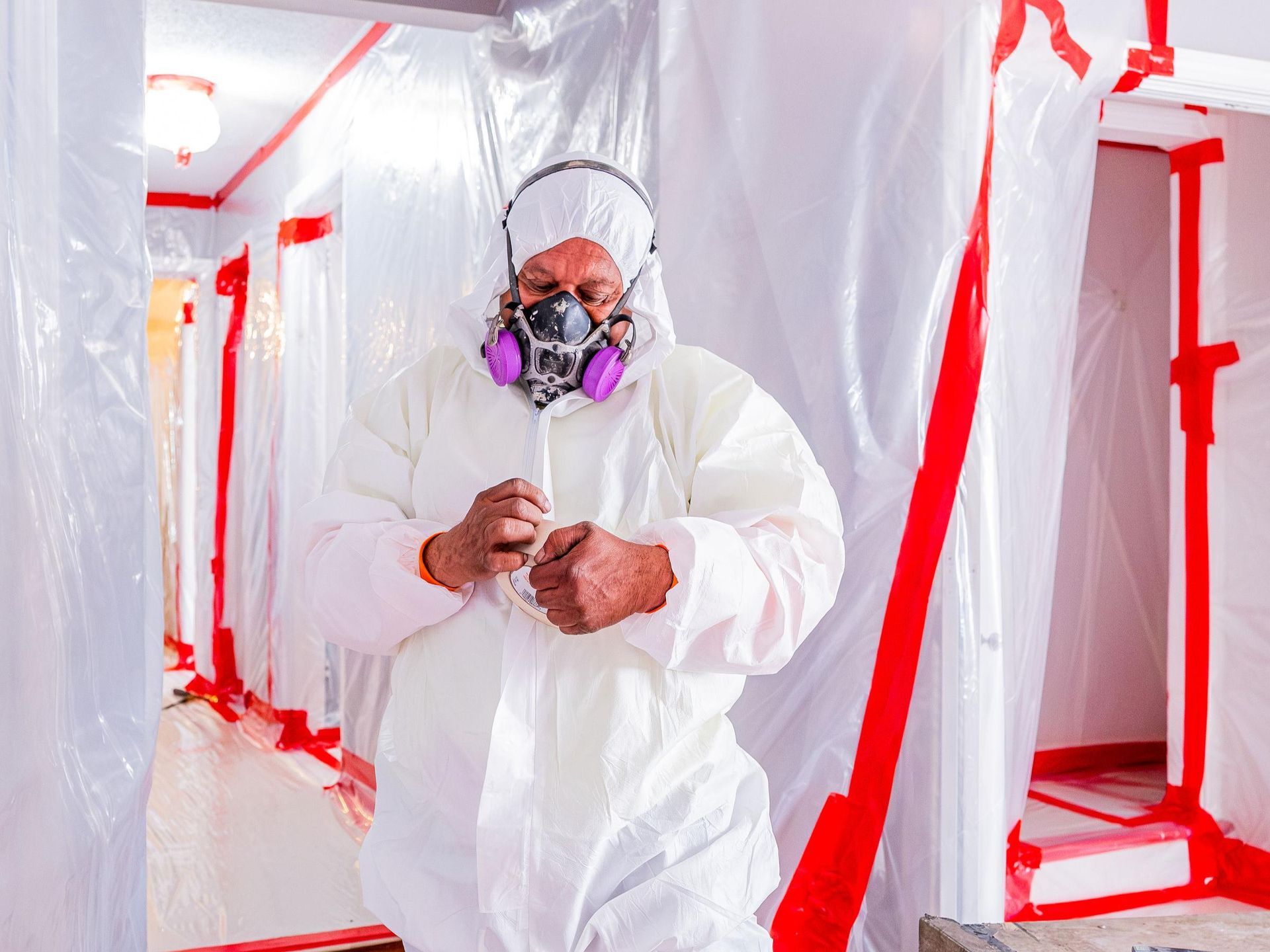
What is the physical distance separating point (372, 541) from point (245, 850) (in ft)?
6.50

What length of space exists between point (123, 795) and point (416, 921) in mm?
553

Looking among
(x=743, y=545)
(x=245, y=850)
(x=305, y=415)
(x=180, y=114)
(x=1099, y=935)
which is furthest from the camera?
(x=305, y=415)

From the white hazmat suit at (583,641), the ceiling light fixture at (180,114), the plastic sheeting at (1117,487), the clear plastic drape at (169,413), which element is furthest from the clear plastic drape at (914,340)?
the clear plastic drape at (169,413)

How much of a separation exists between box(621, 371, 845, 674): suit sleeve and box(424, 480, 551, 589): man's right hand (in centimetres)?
12

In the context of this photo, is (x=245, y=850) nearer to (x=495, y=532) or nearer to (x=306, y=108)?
(x=495, y=532)

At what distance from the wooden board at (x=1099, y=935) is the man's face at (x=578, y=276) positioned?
640 mm

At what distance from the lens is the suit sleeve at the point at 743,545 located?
1.05 meters

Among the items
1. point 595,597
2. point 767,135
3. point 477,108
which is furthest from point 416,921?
point 477,108

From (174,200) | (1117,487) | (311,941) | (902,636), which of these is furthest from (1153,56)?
(174,200)

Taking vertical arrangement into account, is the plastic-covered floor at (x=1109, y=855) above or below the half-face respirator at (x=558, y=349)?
below

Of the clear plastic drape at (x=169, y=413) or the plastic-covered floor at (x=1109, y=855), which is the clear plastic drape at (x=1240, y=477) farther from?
the clear plastic drape at (x=169, y=413)

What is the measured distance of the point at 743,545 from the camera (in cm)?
108

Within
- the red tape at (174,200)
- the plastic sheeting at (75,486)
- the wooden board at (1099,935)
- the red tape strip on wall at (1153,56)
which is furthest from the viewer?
the red tape at (174,200)

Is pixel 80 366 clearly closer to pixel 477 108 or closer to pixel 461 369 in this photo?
pixel 461 369
